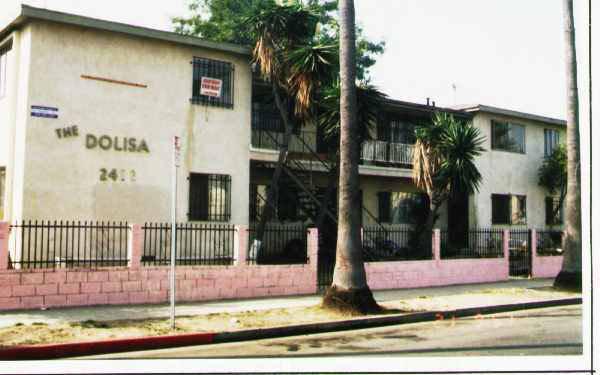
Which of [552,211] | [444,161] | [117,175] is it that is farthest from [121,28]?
[552,211]

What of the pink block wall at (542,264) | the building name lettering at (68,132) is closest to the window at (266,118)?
the building name lettering at (68,132)

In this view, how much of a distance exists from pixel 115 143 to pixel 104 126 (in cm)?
52

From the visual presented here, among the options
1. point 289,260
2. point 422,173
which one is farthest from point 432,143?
point 289,260

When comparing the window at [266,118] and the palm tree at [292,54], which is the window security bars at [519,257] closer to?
the palm tree at [292,54]

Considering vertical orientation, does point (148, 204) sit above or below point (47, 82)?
below

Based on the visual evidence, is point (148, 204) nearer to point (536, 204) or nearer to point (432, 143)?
point (432, 143)

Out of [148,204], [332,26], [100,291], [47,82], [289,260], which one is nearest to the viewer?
[100,291]

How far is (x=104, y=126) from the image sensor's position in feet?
52.3

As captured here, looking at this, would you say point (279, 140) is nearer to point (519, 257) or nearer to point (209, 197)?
point (209, 197)

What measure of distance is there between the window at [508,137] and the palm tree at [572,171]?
9812 millimetres

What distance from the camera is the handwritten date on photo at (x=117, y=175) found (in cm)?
1593

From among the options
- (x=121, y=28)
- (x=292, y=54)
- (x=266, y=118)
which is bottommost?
(x=266, y=118)

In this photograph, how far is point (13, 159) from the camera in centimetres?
1536

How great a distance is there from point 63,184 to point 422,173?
1143 centimetres
